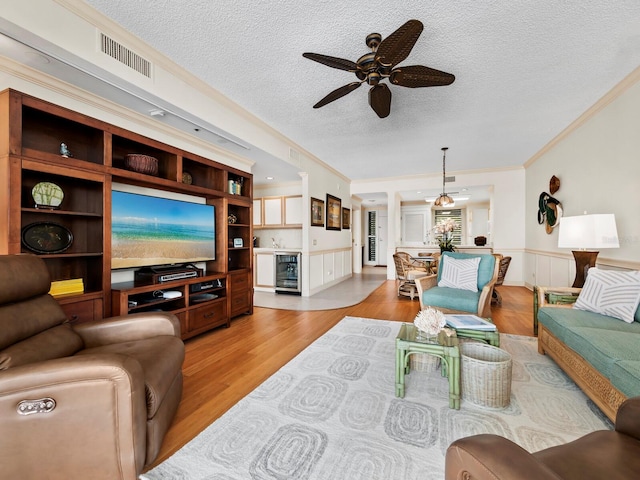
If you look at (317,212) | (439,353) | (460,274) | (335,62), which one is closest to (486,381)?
(439,353)

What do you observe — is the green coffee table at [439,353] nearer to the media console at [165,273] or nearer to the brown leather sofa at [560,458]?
the brown leather sofa at [560,458]

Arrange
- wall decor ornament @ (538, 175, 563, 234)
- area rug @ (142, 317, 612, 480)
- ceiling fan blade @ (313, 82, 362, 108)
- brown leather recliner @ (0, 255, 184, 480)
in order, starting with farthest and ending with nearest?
wall decor ornament @ (538, 175, 563, 234)
ceiling fan blade @ (313, 82, 362, 108)
area rug @ (142, 317, 612, 480)
brown leather recliner @ (0, 255, 184, 480)

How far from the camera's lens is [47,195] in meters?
2.12

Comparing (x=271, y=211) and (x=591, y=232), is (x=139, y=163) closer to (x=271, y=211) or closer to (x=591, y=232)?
(x=271, y=211)

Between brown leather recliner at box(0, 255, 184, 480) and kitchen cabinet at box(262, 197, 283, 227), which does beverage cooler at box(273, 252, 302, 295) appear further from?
brown leather recliner at box(0, 255, 184, 480)

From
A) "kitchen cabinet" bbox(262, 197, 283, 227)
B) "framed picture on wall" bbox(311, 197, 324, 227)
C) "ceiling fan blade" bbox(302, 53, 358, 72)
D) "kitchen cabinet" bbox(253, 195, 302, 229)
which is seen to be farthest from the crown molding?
"kitchen cabinet" bbox(262, 197, 283, 227)

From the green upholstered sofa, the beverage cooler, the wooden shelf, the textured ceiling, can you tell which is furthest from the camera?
the beverage cooler

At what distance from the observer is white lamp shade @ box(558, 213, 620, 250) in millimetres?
2534

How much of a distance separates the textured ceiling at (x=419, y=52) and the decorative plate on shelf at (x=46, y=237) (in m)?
1.63

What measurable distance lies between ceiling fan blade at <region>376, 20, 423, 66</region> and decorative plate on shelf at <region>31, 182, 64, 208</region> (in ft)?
8.69

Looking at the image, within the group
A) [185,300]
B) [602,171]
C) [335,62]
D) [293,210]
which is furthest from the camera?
[293,210]

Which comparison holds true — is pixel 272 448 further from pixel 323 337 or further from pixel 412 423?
pixel 323 337

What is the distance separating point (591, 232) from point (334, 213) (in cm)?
458

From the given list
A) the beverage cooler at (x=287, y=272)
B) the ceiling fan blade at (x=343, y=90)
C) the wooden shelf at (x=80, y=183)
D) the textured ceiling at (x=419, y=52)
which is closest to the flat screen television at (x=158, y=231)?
the wooden shelf at (x=80, y=183)
